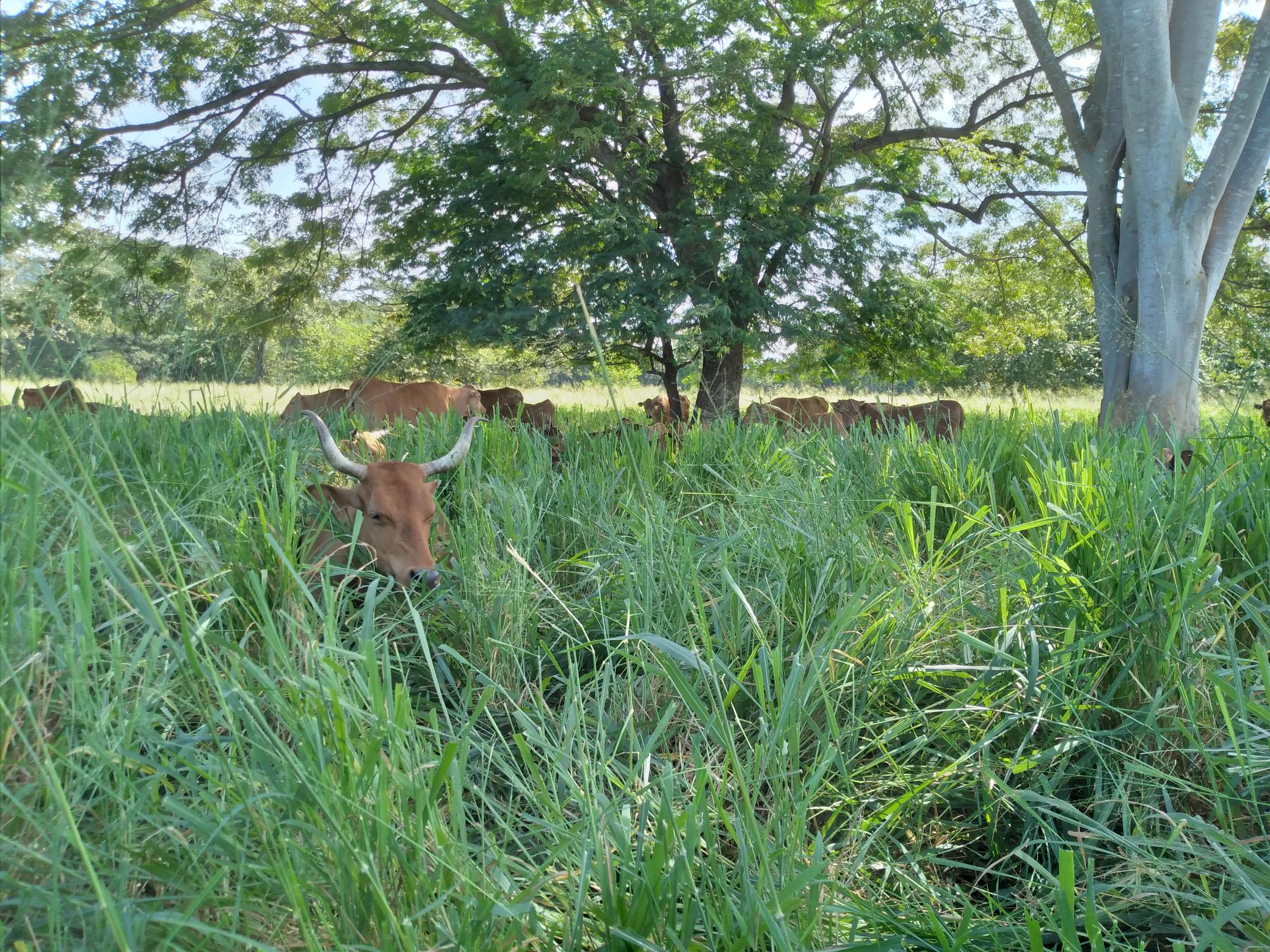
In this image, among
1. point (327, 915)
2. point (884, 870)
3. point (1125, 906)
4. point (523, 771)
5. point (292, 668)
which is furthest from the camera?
point (523, 771)

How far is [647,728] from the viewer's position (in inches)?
87.0

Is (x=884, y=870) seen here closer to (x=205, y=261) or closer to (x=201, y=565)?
(x=201, y=565)

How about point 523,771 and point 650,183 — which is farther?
point 650,183

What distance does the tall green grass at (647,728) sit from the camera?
126cm

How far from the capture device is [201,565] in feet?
7.53

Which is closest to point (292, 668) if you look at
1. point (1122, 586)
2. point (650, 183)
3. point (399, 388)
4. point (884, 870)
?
point (884, 870)

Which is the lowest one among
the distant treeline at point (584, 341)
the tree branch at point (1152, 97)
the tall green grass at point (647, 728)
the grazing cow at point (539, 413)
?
the tall green grass at point (647, 728)

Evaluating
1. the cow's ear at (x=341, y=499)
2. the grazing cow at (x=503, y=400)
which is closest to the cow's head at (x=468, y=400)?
the grazing cow at (x=503, y=400)

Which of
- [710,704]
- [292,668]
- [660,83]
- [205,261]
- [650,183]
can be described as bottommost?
[710,704]

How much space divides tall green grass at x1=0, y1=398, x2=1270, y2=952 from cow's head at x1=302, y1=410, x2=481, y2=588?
1.05 ft

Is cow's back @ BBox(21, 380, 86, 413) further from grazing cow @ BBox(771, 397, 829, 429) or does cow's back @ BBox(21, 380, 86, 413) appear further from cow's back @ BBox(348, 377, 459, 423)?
grazing cow @ BBox(771, 397, 829, 429)

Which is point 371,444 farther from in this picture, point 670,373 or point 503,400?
point 670,373

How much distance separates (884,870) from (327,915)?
3.84ft

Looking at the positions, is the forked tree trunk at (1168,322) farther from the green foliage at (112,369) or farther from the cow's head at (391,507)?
the green foliage at (112,369)
